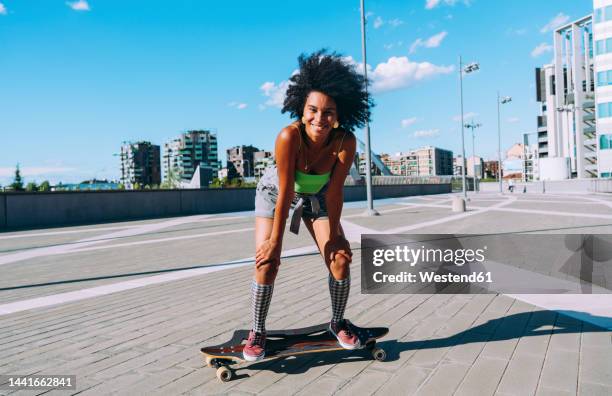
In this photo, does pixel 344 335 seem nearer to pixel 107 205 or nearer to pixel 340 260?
pixel 340 260

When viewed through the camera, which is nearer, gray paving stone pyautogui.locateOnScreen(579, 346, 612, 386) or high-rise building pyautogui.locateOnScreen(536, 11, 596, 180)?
gray paving stone pyautogui.locateOnScreen(579, 346, 612, 386)

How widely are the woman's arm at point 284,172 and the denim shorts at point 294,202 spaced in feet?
0.56

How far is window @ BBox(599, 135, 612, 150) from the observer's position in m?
46.6

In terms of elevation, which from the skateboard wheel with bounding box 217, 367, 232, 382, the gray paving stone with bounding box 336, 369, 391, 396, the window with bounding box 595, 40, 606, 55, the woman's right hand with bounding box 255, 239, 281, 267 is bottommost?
the gray paving stone with bounding box 336, 369, 391, 396

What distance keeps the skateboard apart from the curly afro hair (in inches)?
62.5

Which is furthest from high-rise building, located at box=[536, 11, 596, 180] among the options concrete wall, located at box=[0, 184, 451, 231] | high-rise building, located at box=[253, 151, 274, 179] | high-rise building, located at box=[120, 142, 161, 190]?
high-rise building, located at box=[120, 142, 161, 190]

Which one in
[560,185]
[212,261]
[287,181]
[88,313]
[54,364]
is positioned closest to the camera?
[287,181]

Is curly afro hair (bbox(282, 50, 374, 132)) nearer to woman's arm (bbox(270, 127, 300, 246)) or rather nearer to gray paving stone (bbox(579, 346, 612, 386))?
woman's arm (bbox(270, 127, 300, 246))

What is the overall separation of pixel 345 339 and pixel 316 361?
290 millimetres

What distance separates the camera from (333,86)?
2.96m

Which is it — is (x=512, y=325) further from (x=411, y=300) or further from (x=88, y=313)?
(x=88, y=313)

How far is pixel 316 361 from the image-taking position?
9.88 ft

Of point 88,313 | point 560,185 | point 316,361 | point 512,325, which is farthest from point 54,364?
point 560,185

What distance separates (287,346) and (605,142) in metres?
56.4
